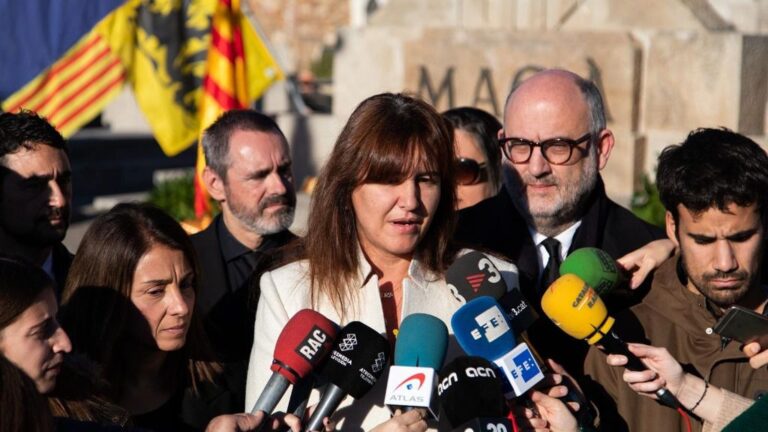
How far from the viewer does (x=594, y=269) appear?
3.48 m

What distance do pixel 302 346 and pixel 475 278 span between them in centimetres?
55

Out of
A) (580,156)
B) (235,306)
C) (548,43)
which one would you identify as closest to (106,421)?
(235,306)

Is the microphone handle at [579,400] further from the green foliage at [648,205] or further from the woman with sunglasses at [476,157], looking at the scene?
the green foliage at [648,205]

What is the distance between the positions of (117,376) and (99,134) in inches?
708

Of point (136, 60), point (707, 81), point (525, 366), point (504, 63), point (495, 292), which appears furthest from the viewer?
point (504, 63)

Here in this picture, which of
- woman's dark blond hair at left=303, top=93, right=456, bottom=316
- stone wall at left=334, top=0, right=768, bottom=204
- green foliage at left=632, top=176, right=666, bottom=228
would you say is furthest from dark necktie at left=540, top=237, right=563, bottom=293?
stone wall at left=334, top=0, right=768, bottom=204

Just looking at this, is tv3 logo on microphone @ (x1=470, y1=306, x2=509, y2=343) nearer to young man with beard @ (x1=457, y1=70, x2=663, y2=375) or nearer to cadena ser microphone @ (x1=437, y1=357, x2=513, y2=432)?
cadena ser microphone @ (x1=437, y1=357, x2=513, y2=432)

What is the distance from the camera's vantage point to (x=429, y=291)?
358cm

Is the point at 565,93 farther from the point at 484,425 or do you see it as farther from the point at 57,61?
the point at 57,61

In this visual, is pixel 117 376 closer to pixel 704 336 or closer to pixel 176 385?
pixel 176 385

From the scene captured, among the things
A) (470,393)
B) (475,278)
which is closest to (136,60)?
(475,278)

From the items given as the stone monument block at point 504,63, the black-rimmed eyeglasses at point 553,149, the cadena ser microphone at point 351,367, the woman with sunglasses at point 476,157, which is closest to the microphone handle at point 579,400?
the cadena ser microphone at point 351,367

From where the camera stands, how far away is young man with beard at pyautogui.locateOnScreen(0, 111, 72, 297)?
4.59m

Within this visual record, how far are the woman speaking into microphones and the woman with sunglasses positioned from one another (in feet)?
5.09
